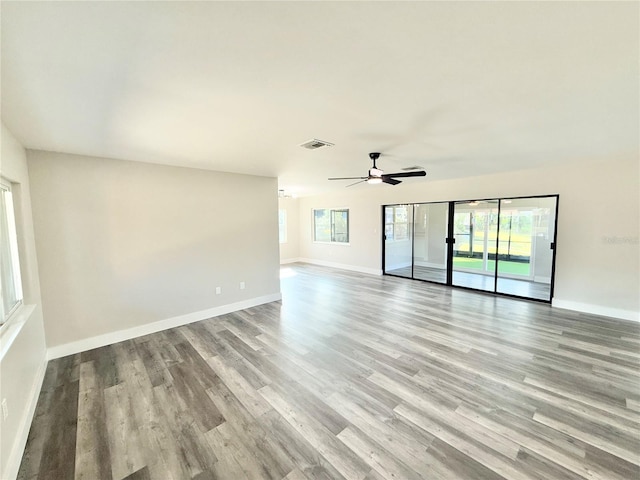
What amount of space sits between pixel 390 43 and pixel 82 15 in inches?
56.5

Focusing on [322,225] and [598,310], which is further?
[322,225]

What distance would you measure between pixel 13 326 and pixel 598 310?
751 cm

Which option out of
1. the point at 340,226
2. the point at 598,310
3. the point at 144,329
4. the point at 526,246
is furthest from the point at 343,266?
the point at 144,329

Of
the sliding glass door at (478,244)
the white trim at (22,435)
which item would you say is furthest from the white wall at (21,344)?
the sliding glass door at (478,244)

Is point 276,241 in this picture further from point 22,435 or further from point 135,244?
point 22,435

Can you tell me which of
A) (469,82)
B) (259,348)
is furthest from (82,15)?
(259,348)

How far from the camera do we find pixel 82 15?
118 centimetres

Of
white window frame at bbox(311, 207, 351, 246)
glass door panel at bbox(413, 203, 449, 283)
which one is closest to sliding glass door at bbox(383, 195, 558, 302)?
glass door panel at bbox(413, 203, 449, 283)

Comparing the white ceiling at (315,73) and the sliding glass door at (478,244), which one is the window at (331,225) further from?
the white ceiling at (315,73)

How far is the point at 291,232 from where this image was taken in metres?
10.1

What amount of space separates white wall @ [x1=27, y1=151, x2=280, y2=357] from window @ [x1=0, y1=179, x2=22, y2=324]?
511 mm

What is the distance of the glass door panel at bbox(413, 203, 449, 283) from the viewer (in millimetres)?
6672

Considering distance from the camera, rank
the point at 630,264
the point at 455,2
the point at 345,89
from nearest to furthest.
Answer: the point at 455,2
the point at 345,89
the point at 630,264

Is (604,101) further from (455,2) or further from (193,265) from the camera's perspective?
(193,265)
